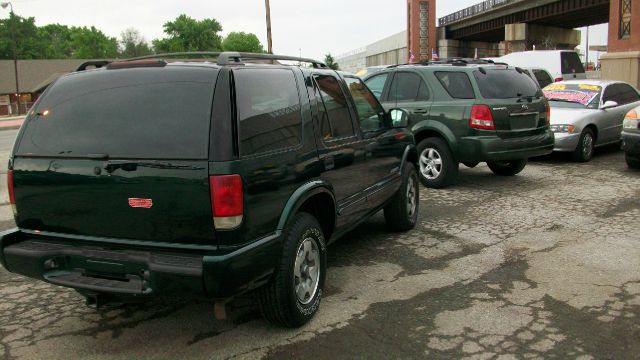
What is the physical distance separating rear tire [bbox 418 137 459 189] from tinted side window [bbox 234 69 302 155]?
4.81 m

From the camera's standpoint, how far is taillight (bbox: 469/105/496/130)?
8.02 metres

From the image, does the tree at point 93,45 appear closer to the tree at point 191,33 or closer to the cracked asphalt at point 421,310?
the tree at point 191,33

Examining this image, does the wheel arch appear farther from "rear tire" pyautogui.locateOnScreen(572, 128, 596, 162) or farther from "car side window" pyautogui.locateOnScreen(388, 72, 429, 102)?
"rear tire" pyautogui.locateOnScreen(572, 128, 596, 162)

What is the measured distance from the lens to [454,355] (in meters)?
Result: 3.42

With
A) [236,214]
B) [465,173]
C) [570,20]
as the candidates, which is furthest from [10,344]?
[570,20]

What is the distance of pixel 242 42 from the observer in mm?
115875

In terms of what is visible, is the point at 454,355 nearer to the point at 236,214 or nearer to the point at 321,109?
the point at 236,214

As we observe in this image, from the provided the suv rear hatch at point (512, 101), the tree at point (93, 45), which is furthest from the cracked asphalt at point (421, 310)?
the tree at point (93, 45)

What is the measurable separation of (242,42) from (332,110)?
116 meters

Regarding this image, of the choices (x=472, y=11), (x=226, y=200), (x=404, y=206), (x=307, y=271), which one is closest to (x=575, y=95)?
(x=404, y=206)

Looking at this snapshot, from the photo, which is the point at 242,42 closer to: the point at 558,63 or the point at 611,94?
the point at 558,63

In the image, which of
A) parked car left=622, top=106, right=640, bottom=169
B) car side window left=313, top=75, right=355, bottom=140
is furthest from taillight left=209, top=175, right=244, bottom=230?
parked car left=622, top=106, right=640, bottom=169

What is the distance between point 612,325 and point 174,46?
99.3 m

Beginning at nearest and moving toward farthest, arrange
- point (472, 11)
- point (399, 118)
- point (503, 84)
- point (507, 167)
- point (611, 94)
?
point (399, 118) < point (503, 84) < point (507, 167) < point (611, 94) < point (472, 11)
